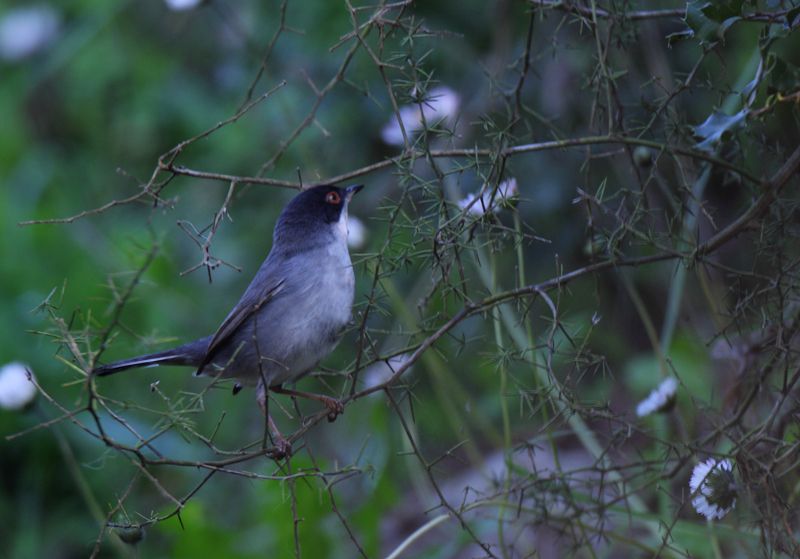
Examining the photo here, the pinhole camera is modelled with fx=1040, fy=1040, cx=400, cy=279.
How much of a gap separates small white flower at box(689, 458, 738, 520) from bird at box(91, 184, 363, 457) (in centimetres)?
110

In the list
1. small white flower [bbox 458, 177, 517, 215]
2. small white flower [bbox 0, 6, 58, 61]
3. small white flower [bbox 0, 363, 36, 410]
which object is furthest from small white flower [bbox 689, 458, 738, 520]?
small white flower [bbox 0, 6, 58, 61]

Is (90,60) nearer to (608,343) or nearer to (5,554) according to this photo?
(5,554)

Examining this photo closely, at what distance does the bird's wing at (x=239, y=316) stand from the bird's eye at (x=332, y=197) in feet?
1.20

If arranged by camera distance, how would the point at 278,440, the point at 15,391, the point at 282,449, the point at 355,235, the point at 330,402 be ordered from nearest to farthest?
1. the point at 282,449
2. the point at 278,440
3. the point at 330,402
4. the point at 15,391
5. the point at 355,235

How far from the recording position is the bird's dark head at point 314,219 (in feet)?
12.4

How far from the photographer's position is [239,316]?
3.64 metres

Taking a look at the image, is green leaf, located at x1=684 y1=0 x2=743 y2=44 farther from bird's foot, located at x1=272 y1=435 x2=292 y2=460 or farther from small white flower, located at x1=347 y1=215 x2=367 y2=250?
small white flower, located at x1=347 y1=215 x2=367 y2=250

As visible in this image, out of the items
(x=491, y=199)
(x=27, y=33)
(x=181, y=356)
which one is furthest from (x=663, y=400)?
(x=27, y=33)

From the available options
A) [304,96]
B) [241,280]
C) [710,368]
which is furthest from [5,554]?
[710,368]

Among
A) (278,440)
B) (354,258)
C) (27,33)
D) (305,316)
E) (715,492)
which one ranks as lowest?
(715,492)

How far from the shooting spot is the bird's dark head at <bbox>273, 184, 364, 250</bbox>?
3783 millimetres

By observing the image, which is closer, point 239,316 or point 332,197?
point 239,316

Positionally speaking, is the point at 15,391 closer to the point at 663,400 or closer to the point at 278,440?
the point at 278,440

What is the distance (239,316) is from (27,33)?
16.8 feet
